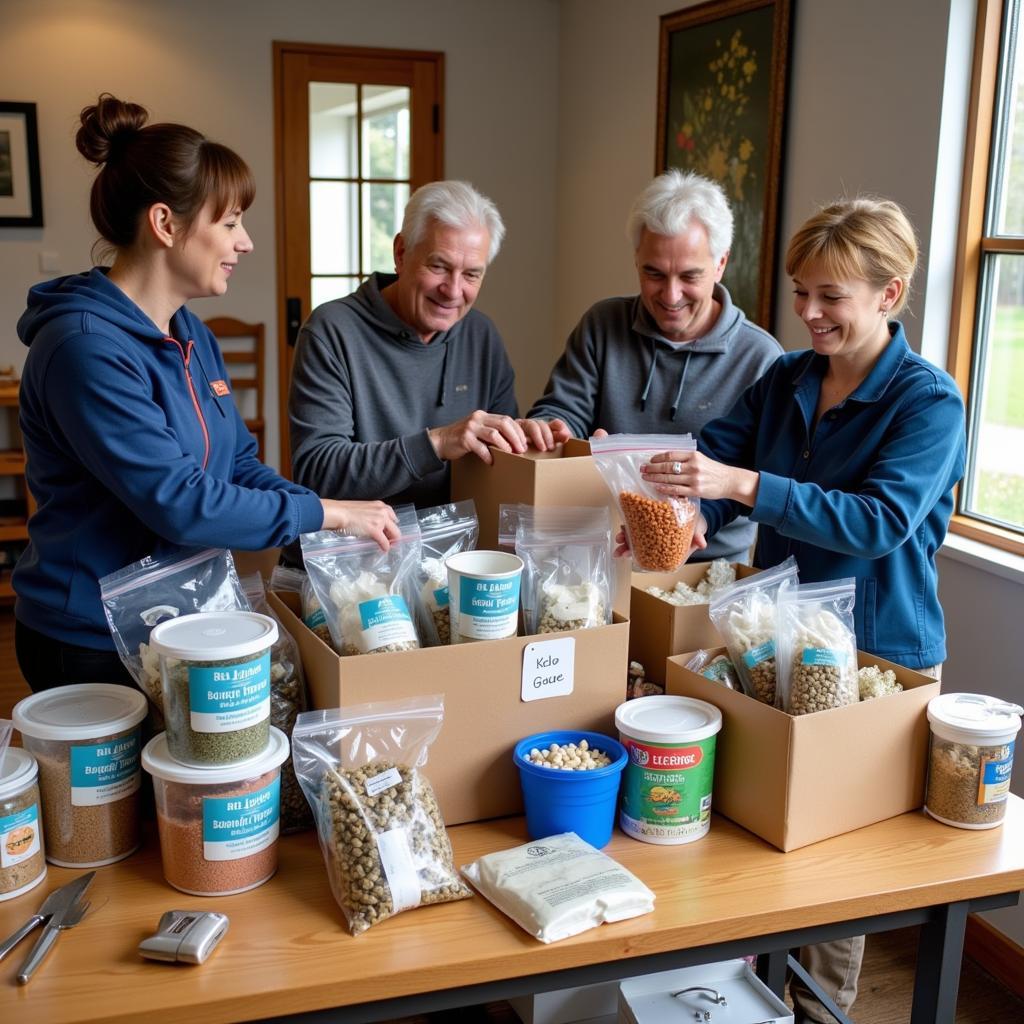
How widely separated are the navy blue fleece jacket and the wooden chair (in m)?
3.92

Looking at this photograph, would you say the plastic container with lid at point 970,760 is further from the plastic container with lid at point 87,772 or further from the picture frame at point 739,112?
the picture frame at point 739,112

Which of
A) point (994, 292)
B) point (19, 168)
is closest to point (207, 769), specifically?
point (994, 292)

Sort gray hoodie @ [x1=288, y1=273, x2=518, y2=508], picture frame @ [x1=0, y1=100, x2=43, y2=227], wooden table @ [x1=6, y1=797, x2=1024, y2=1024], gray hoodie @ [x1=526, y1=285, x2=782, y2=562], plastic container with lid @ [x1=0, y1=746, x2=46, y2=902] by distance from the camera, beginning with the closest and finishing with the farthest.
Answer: wooden table @ [x1=6, y1=797, x2=1024, y2=1024]
plastic container with lid @ [x1=0, y1=746, x2=46, y2=902]
gray hoodie @ [x1=288, y1=273, x2=518, y2=508]
gray hoodie @ [x1=526, y1=285, x2=782, y2=562]
picture frame @ [x1=0, y1=100, x2=43, y2=227]

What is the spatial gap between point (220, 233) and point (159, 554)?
0.47 meters

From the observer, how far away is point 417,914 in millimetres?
1248

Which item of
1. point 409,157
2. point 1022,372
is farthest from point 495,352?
point 409,157

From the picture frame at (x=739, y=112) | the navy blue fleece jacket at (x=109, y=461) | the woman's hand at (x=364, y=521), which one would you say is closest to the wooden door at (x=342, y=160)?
the picture frame at (x=739, y=112)

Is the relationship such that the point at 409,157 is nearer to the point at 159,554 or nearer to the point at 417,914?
the point at 159,554

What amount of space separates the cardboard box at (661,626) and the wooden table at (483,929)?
0.86 ft

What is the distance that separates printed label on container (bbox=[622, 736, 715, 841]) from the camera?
1.38 meters

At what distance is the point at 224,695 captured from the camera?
1.21 m

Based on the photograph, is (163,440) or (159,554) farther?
(159,554)

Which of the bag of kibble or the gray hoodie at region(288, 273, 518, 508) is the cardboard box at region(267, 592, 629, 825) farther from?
the gray hoodie at region(288, 273, 518, 508)

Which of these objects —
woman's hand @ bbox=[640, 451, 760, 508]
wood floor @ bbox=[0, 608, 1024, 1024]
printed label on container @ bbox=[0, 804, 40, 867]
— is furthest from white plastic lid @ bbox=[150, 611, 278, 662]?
wood floor @ bbox=[0, 608, 1024, 1024]
